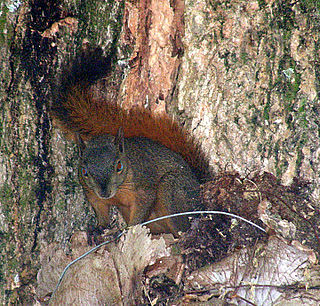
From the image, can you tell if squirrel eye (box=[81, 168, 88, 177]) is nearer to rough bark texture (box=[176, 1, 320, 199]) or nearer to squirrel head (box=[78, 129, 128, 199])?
squirrel head (box=[78, 129, 128, 199])

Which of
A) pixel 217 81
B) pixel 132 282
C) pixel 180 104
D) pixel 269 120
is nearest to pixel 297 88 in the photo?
pixel 269 120

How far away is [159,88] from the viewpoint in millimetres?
2234

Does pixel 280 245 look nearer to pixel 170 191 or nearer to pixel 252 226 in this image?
pixel 252 226

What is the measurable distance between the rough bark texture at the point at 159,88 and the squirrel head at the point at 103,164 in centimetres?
10

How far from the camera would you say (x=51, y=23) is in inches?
77.2

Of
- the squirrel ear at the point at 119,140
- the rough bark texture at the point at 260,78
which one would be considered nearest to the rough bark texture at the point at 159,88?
the rough bark texture at the point at 260,78

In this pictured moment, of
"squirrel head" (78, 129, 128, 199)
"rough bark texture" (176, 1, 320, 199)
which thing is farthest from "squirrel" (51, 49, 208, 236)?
"rough bark texture" (176, 1, 320, 199)

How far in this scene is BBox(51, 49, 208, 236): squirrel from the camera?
2.14m

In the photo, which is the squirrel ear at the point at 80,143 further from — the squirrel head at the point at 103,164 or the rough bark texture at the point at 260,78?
the rough bark texture at the point at 260,78

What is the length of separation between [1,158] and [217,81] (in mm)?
1149

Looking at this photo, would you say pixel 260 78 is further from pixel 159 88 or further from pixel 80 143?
pixel 80 143

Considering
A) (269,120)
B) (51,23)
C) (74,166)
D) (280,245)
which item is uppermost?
(51,23)

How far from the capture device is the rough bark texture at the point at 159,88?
187cm

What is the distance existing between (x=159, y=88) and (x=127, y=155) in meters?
0.49
